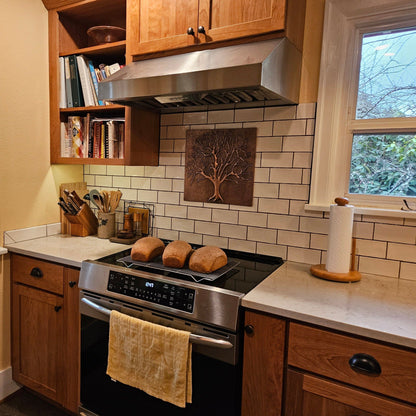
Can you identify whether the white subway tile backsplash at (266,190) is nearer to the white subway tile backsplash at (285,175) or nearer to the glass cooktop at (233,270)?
the white subway tile backsplash at (285,175)

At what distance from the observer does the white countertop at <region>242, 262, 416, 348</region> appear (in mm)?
1016

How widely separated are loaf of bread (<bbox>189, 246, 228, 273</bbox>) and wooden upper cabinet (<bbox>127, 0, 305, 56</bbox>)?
946 mm

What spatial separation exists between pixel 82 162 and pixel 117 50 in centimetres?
69

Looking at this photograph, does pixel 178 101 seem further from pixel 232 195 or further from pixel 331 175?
pixel 331 175

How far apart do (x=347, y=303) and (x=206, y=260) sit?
1.90 ft

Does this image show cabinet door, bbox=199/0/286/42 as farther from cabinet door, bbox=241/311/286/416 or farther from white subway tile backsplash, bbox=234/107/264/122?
cabinet door, bbox=241/311/286/416

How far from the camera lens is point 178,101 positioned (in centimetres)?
174

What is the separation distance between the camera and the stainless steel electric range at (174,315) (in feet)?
4.02

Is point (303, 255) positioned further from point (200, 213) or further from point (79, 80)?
point (79, 80)

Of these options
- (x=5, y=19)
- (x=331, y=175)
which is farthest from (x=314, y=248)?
(x=5, y=19)

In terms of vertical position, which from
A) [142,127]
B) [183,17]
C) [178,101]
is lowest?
[142,127]

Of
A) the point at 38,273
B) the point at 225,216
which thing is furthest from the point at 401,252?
the point at 38,273

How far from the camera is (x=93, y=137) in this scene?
2.03 m

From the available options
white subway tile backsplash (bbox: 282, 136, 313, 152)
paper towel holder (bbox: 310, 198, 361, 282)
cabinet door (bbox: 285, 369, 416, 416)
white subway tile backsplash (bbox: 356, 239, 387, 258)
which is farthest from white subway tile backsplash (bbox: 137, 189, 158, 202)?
cabinet door (bbox: 285, 369, 416, 416)
